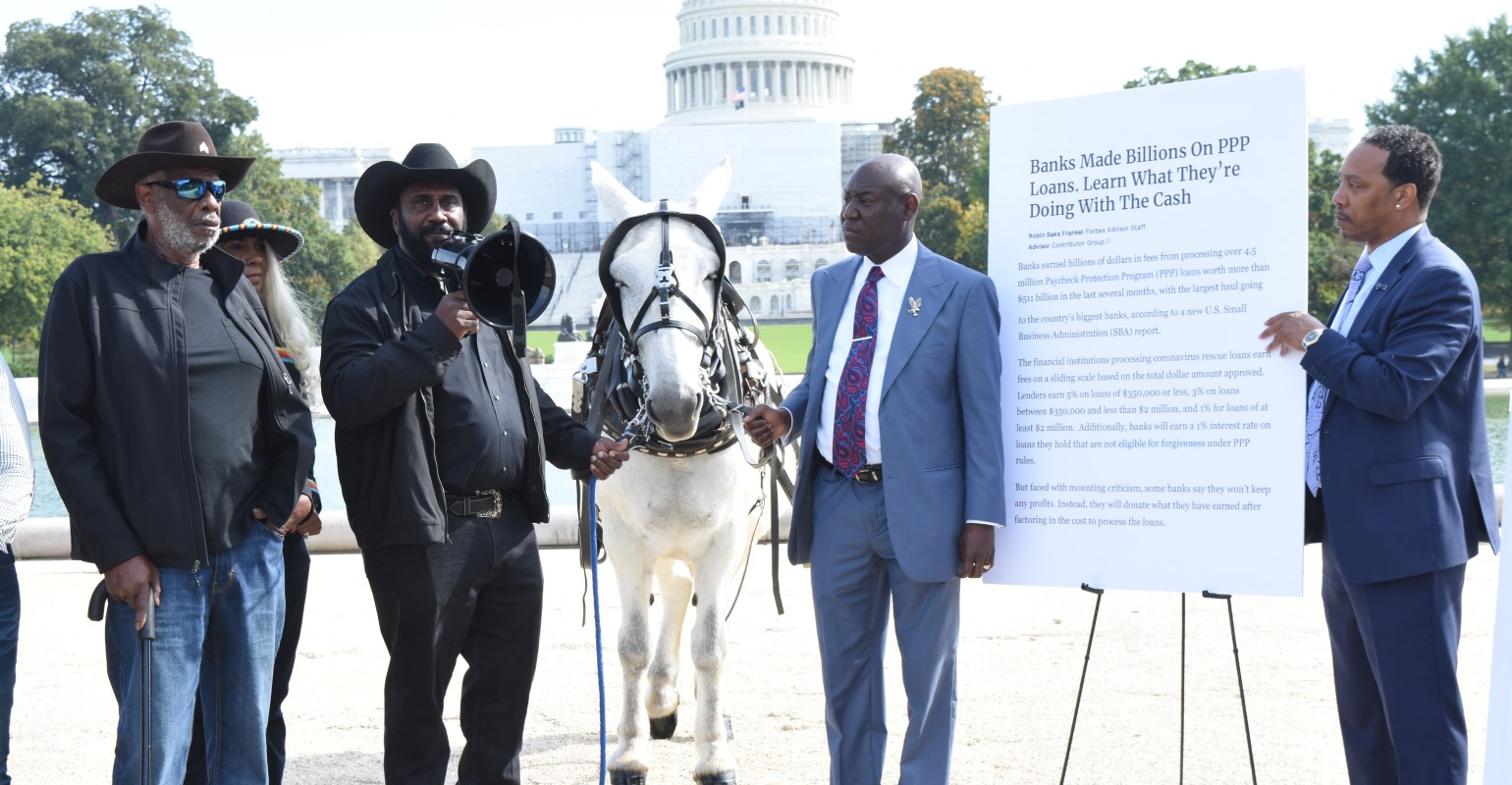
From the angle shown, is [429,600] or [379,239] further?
[379,239]

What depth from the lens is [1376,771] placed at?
4.39m

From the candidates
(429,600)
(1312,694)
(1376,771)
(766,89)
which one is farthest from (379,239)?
(766,89)

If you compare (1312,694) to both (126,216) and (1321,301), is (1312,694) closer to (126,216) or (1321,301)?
(1321,301)

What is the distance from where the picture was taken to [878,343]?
4582 millimetres

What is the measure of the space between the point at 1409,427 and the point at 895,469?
1510 millimetres

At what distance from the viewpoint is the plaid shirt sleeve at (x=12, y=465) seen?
4.07 m

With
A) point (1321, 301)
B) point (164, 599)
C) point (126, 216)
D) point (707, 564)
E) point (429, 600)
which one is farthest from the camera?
point (126, 216)

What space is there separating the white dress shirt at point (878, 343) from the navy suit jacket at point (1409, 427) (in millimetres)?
1266

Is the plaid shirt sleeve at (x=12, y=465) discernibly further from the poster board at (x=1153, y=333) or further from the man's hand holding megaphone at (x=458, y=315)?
the poster board at (x=1153, y=333)

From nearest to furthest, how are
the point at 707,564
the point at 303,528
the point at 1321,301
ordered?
the point at 303,528
the point at 707,564
the point at 1321,301

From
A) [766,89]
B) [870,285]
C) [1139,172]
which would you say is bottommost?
[870,285]

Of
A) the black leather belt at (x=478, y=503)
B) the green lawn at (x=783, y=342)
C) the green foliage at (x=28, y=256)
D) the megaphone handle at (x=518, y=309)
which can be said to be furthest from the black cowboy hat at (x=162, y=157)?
the green foliage at (x=28, y=256)

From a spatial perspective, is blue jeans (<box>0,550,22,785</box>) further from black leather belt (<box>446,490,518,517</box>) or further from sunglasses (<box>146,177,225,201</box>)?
black leather belt (<box>446,490,518,517</box>)

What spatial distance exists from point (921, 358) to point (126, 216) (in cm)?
6154
